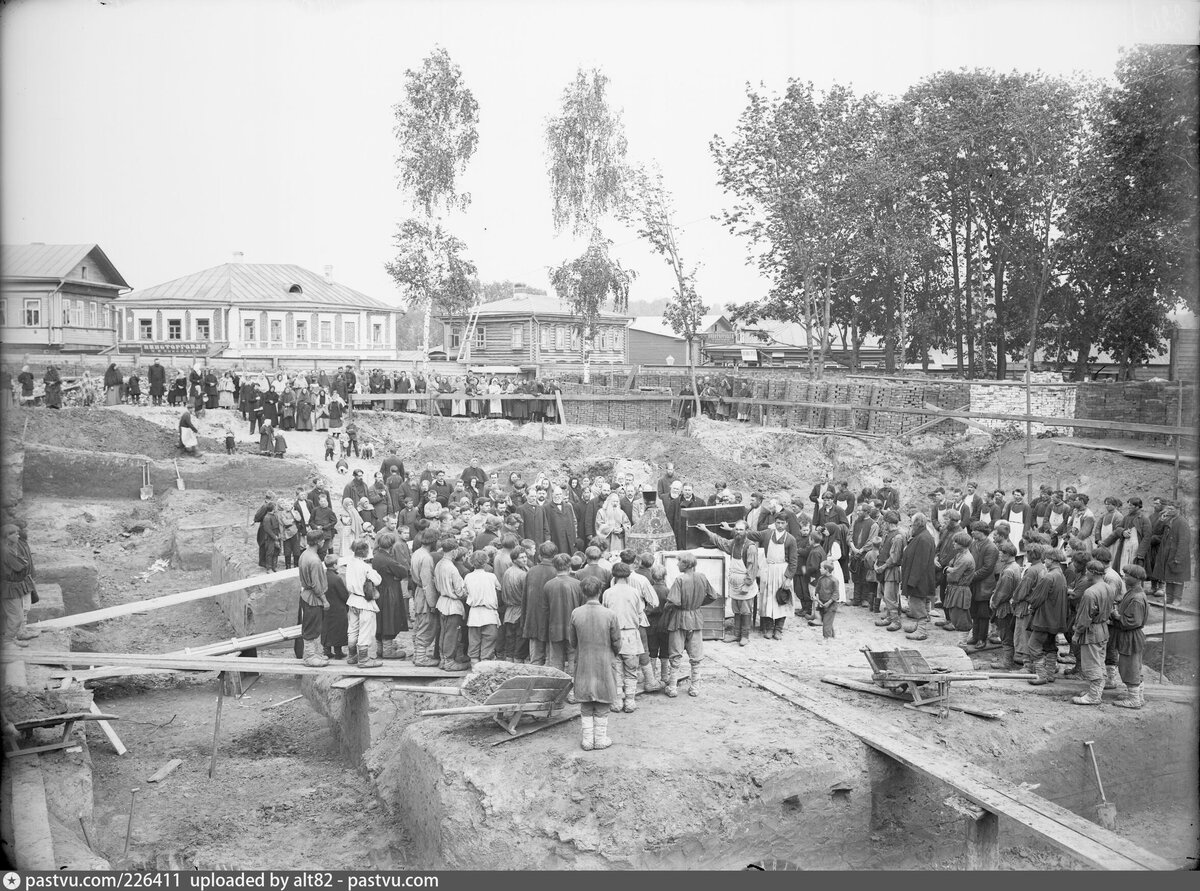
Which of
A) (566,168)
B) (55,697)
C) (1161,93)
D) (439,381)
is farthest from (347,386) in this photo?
(1161,93)

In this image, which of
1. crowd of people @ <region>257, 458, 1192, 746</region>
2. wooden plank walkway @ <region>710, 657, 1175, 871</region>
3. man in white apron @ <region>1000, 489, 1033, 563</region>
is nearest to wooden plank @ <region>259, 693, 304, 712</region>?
crowd of people @ <region>257, 458, 1192, 746</region>

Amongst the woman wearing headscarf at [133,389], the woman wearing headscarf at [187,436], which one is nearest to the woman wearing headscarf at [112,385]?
the woman wearing headscarf at [133,389]

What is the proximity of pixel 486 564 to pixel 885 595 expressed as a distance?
20.7ft

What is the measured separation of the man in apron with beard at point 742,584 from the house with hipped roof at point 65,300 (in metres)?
23.1

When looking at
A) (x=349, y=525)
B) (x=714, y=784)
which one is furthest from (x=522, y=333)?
(x=714, y=784)

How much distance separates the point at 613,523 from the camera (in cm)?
1562

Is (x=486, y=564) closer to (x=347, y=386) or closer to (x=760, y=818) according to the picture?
(x=760, y=818)

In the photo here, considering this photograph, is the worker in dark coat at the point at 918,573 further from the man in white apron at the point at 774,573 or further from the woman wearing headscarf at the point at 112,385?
the woman wearing headscarf at the point at 112,385

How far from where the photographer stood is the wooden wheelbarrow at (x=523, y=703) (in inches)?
355

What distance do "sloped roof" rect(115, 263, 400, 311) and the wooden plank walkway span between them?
116 feet

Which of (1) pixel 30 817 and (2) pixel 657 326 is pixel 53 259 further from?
(2) pixel 657 326

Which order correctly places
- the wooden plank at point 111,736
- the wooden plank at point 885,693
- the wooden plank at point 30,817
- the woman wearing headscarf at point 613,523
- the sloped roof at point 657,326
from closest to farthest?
the wooden plank at point 30,817
the wooden plank at point 885,693
the wooden plank at point 111,736
the woman wearing headscarf at point 613,523
the sloped roof at point 657,326

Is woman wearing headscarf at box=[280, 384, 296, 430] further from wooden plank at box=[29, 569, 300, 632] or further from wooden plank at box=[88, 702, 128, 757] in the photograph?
wooden plank at box=[88, 702, 128, 757]

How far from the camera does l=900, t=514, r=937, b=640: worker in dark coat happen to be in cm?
1310
